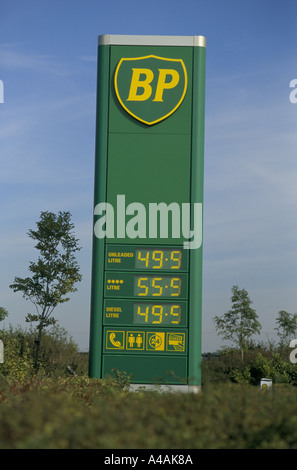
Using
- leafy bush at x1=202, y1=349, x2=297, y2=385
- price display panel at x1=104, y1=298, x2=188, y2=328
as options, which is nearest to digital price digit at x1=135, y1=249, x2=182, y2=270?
price display panel at x1=104, y1=298, x2=188, y2=328

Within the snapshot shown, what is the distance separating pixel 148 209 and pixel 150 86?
9.71 ft

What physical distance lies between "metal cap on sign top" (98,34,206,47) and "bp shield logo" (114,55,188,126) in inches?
16.2

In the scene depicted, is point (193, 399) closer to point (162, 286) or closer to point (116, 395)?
point (116, 395)

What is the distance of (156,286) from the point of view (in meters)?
13.2

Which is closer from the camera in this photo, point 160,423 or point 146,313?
point 160,423

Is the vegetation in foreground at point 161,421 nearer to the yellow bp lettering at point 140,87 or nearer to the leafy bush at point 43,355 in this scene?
the yellow bp lettering at point 140,87

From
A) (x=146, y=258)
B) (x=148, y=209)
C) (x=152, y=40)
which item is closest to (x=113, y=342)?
(x=146, y=258)

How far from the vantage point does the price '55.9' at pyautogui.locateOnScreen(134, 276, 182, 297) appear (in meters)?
13.2

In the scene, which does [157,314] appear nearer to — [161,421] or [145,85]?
[145,85]

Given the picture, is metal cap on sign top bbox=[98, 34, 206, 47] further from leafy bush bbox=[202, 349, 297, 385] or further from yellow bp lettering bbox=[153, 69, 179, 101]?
leafy bush bbox=[202, 349, 297, 385]

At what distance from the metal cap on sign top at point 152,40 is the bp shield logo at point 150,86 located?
1.35 feet

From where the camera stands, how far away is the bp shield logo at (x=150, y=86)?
45.8 feet

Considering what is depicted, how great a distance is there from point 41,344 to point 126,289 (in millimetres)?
11686

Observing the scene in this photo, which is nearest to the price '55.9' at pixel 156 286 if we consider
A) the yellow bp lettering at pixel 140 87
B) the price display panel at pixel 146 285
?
the price display panel at pixel 146 285
